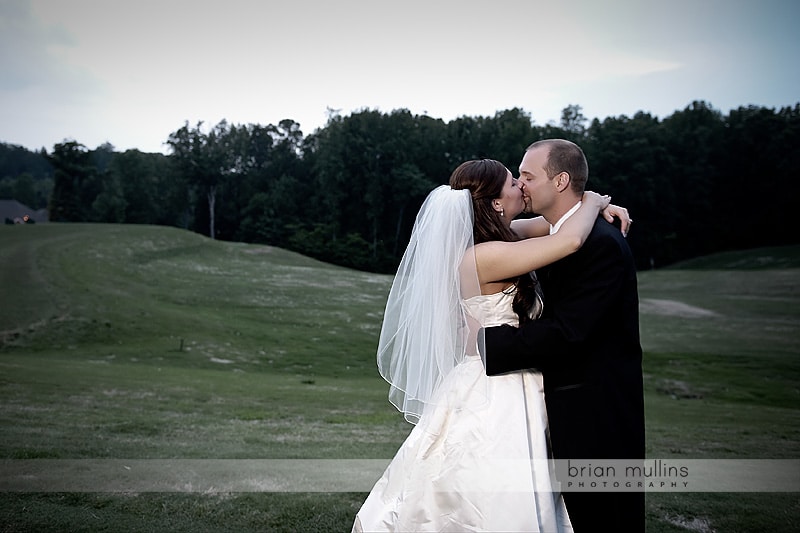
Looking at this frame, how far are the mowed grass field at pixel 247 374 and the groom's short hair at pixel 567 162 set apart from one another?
4.15 meters

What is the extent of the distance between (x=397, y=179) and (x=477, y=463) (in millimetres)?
78628

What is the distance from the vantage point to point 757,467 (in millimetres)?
9922

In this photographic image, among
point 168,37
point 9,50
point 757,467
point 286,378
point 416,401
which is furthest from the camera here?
point 168,37

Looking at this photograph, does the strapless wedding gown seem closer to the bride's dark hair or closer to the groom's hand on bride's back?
the groom's hand on bride's back

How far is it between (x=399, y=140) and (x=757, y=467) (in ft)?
259

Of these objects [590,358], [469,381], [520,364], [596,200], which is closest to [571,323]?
[590,358]

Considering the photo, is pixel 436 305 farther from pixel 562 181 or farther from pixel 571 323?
pixel 562 181

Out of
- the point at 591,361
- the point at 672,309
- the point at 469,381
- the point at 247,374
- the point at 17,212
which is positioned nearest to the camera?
the point at 591,361

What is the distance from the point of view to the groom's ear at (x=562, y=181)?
4527mm

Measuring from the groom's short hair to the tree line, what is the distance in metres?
69.7

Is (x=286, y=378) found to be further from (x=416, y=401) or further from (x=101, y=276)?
(x=101, y=276)

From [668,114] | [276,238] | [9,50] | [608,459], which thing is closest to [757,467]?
[608,459]

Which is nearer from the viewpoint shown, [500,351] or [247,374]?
[500,351]

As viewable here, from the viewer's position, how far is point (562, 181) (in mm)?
4543
